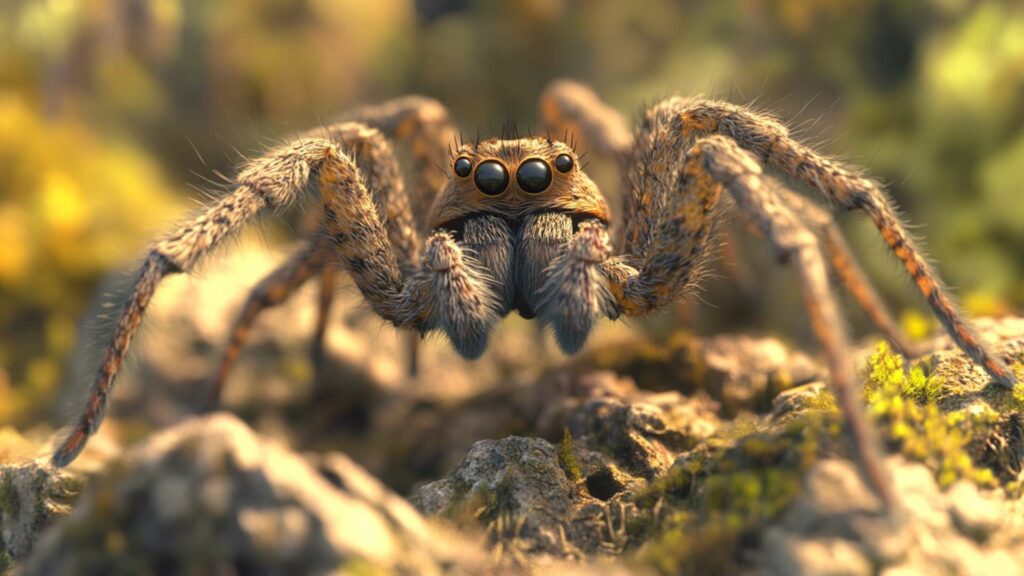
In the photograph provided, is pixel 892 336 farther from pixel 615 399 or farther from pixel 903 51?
pixel 903 51

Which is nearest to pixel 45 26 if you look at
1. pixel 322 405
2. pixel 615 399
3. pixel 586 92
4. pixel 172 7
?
pixel 172 7

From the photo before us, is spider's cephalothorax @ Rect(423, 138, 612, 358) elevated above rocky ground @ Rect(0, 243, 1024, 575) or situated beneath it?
elevated above

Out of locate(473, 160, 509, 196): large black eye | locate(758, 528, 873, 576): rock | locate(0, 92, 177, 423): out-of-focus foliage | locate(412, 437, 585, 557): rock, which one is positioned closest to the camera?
locate(758, 528, 873, 576): rock

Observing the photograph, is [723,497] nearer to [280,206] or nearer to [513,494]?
[513,494]

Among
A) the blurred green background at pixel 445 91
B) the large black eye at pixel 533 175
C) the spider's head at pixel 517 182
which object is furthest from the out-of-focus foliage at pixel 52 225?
the large black eye at pixel 533 175

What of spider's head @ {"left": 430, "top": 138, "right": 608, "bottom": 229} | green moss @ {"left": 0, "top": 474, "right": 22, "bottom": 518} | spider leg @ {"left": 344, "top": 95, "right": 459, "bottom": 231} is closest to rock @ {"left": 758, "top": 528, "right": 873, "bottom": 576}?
spider's head @ {"left": 430, "top": 138, "right": 608, "bottom": 229}

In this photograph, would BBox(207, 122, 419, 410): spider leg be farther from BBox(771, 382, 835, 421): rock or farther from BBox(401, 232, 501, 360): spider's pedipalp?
BBox(771, 382, 835, 421): rock

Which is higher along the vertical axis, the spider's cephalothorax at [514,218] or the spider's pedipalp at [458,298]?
the spider's cephalothorax at [514,218]

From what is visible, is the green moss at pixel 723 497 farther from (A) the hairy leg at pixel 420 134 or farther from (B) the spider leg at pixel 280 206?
(A) the hairy leg at pixel 420 134
